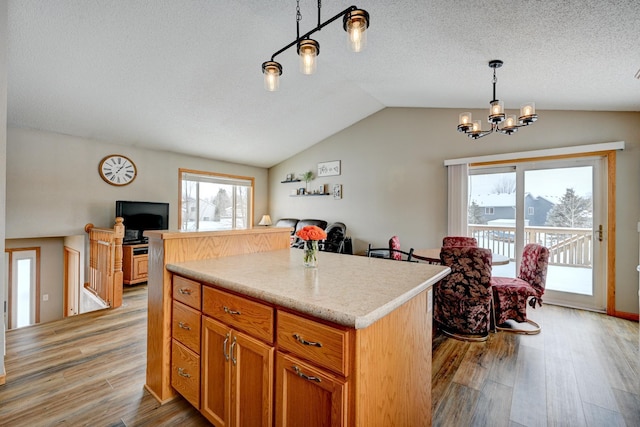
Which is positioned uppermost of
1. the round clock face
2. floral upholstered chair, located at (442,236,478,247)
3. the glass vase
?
the round clock face

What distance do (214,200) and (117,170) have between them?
6.27 feet

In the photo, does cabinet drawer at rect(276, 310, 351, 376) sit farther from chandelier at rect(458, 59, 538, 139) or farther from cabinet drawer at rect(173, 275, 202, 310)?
chandelier at rect(458, 59, 538, 139)

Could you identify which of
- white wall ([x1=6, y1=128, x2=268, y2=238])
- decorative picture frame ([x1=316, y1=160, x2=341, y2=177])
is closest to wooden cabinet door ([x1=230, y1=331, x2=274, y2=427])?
white wall ([x1=6, y1=128, x2=268, y2=238])

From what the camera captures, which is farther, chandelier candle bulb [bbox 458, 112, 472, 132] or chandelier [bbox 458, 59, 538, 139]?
chandelier candle bulb [bbox 458, 112, 472, 132]

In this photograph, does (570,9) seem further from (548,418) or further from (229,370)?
(229,370)

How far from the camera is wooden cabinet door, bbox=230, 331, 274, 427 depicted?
3.93ft

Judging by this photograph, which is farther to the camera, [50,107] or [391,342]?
[50,107]

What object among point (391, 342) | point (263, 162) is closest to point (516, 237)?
point (391, 342)

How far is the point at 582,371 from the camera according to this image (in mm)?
2186

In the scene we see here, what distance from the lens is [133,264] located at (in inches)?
174

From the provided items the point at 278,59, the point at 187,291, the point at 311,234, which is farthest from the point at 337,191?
the point at 187,291

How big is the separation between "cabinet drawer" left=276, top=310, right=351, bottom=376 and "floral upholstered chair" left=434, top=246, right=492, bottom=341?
2035 millimetres

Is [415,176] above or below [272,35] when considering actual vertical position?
below

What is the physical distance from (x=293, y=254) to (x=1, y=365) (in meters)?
2.11
